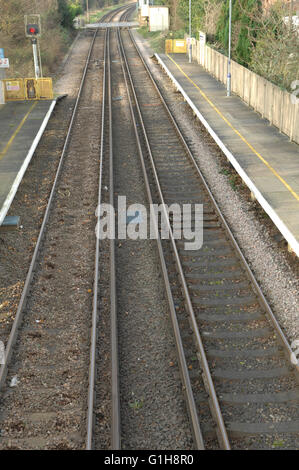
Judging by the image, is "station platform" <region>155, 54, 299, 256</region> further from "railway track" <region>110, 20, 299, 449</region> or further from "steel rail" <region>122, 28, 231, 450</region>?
"steel rail" <region>122, 28, 231, 450</region>

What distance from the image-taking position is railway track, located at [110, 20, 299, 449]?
739 centimetres

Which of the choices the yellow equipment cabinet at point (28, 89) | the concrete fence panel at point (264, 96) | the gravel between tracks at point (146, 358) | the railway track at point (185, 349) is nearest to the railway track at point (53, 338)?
the railway track at point (185, 349)

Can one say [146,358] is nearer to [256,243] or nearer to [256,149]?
[256,243]

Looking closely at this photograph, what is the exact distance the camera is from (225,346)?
9062mm

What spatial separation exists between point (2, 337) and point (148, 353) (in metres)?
2.54

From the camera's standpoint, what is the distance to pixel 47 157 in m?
19.8

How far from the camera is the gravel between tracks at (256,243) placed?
10070 mm

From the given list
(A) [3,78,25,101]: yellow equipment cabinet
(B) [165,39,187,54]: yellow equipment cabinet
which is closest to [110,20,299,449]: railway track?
(A) [3,78,25,101]: yellow equipment cabinet

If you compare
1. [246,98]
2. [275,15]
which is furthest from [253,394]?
[275,15]

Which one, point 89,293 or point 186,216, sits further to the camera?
point 186,216

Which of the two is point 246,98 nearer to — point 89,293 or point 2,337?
point 89,293

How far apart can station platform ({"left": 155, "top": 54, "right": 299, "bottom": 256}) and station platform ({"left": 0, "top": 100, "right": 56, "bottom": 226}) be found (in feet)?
21.2

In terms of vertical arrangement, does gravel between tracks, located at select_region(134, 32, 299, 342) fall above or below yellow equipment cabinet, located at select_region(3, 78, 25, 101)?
below
